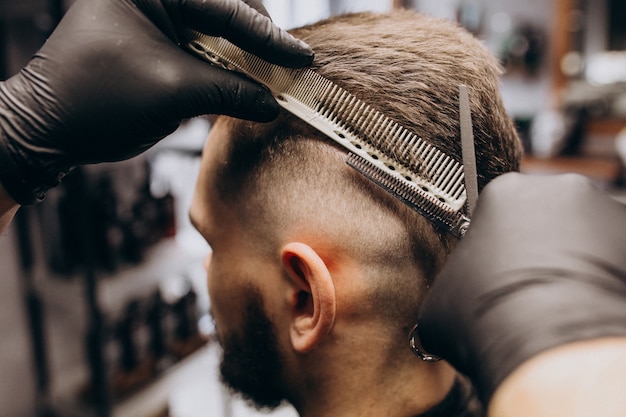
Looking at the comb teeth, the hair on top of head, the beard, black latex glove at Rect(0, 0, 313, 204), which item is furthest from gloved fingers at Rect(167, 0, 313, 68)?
the beard

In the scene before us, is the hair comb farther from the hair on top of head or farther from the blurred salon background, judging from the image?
the blurred salon background

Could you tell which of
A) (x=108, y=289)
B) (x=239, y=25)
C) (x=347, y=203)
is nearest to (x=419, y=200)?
(x=347, y=203)

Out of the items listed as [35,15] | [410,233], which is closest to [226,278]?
[410,233]

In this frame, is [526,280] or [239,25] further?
[239,25]

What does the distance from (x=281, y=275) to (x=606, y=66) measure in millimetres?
4734

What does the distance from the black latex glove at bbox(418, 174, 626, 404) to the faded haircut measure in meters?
0.21

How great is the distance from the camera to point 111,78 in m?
0.86

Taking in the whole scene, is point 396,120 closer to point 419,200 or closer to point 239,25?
point 419,200

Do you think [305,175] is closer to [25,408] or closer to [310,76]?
[310,76]

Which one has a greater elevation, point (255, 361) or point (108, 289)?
point (255, 361)

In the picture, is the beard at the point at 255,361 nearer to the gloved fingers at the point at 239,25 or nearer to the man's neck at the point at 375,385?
the man's neck at the point at 375,385

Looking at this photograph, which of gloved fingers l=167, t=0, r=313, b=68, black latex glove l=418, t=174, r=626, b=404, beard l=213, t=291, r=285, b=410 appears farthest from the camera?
beard l=213, t=291, r=285, b=410

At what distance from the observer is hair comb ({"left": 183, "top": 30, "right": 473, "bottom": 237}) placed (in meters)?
0.92

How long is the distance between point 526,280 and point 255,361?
0.65 meters
